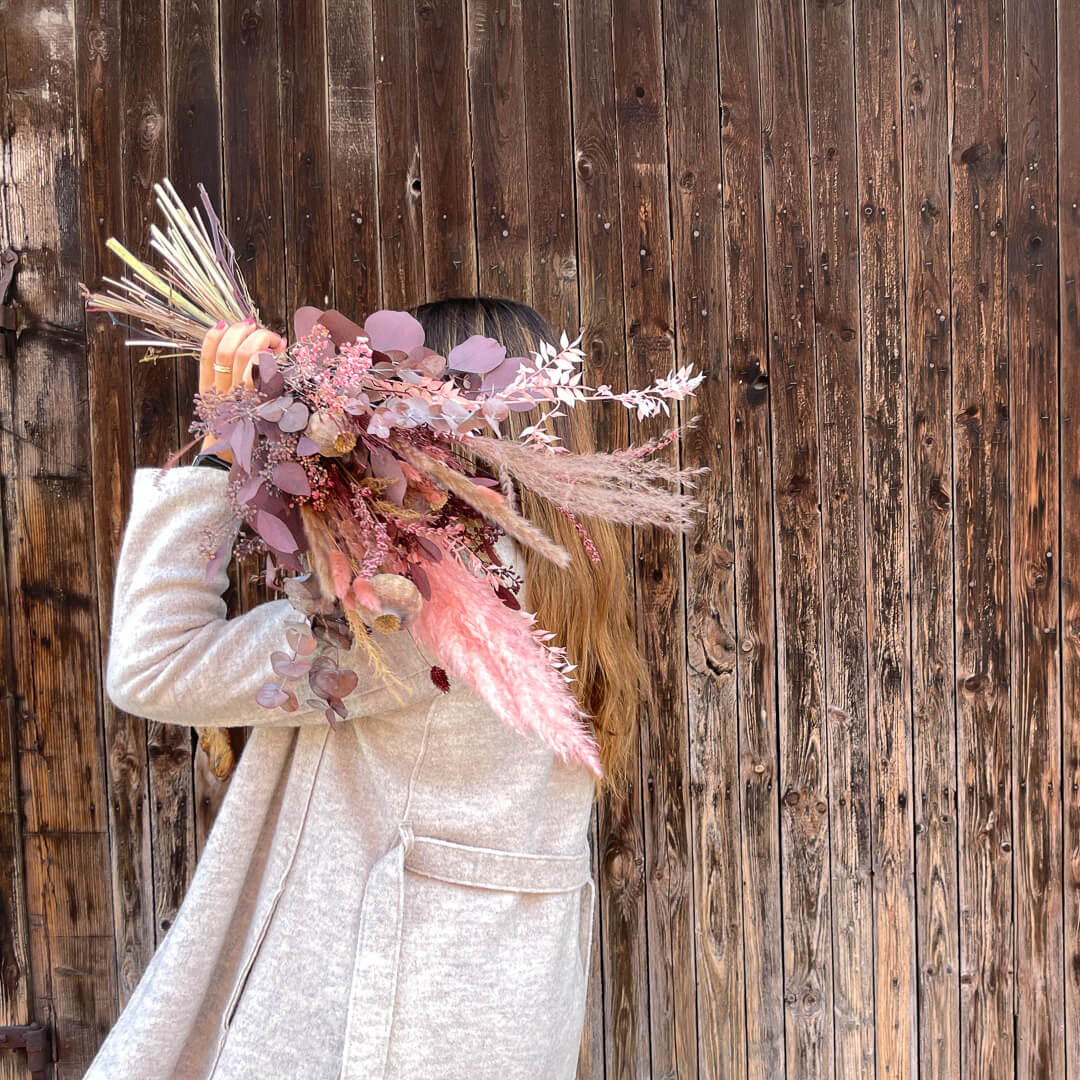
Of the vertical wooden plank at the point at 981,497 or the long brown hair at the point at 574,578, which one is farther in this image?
the vertical wooden plank at the point at 981,497

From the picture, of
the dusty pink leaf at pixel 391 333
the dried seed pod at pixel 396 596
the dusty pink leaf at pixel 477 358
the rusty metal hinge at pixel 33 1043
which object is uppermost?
the dusty pink leaf at pixel 391 333

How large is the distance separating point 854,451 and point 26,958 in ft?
5.64

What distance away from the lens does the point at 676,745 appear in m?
1.54

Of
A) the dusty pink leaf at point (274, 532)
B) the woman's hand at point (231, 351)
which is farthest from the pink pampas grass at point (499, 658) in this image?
the woman's hand at point (231, 351)

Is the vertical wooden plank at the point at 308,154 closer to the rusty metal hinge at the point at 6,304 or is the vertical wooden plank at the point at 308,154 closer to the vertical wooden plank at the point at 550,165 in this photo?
the vertical wooden plank at the point at 550,165

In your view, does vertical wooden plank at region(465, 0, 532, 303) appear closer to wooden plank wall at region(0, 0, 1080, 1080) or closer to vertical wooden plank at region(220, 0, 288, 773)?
wooden plank wall at region(0, 0, 1080, 1080)

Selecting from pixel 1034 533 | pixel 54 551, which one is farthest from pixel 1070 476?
pixel 54 551

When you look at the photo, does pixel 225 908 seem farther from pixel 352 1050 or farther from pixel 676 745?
pixel 676 745

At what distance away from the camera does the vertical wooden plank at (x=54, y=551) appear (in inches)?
57.6

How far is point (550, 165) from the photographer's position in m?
1.48

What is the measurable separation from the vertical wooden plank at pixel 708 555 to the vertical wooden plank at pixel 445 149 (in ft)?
1.17

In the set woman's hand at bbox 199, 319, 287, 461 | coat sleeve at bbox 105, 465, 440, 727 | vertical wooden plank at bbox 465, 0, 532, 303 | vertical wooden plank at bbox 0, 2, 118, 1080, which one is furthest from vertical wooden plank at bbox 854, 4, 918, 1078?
vertical wooden plank at bbox 0, 2, 118, 1080

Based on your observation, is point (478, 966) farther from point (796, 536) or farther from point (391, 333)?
point (796, 536)

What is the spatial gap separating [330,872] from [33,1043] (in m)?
0.99
